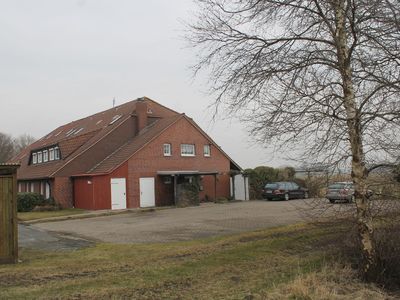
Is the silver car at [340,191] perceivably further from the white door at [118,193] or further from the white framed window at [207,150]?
the white framed window at [207,150]

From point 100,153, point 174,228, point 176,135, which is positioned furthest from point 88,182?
point 174,228

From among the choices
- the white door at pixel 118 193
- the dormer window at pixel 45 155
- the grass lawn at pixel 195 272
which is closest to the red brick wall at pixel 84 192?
the white door at pixel 118 193

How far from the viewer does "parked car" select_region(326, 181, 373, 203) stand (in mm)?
9702

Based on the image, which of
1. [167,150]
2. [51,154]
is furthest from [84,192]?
[51,154]

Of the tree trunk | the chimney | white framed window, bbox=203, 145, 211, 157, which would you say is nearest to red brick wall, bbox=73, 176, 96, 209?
the chimney

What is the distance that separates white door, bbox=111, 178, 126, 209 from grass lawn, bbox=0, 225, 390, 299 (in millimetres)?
20182

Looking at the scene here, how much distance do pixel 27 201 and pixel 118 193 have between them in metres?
6.98

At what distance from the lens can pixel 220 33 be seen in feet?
32.9

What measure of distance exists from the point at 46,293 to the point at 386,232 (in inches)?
262

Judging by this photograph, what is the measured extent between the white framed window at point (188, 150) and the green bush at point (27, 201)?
11.3 meters

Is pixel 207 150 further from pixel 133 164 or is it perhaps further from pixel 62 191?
pixel 62 191

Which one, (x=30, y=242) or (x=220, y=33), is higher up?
(x=220, y=33)

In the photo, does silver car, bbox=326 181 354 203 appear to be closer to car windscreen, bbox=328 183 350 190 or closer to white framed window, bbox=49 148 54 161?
car windscreen, bbox=328 183 350 190

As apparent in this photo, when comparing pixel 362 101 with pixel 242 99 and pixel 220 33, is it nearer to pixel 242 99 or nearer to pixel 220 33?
pixel 242 99
